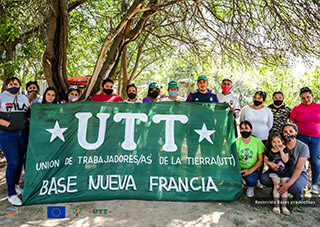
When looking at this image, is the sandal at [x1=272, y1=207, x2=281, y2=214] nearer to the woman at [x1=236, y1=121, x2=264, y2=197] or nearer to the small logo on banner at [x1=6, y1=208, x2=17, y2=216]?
the woman at [x1=236, y1=121, x2=264, y2=197]

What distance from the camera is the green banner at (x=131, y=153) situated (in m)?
3.75

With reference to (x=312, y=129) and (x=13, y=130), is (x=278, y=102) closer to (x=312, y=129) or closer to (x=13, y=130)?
(x=312, y=129)

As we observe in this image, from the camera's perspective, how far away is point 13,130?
370 cm

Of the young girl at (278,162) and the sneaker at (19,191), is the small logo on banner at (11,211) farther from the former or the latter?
the young girl at (278,162)

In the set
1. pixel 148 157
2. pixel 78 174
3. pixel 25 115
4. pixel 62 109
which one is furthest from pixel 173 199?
pixel 25 115

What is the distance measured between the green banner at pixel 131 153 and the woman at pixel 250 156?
0.52ft

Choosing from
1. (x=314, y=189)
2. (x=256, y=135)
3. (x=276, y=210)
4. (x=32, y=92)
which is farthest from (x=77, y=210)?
(x=314, y=189)

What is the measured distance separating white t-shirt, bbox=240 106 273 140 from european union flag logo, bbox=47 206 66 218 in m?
3.34

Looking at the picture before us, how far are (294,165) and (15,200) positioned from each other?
4.25 metres

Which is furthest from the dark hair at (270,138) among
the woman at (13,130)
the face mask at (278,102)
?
the woman at (13,130)

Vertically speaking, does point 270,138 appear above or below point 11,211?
above

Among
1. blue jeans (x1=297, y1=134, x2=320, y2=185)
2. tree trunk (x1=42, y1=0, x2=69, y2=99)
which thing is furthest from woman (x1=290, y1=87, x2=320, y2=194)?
tree trunk (x1=42, y1=0, x2=69, y2=99)

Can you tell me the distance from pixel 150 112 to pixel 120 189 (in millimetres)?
1362

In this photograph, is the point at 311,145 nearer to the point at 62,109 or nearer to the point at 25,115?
the point at 62,109
